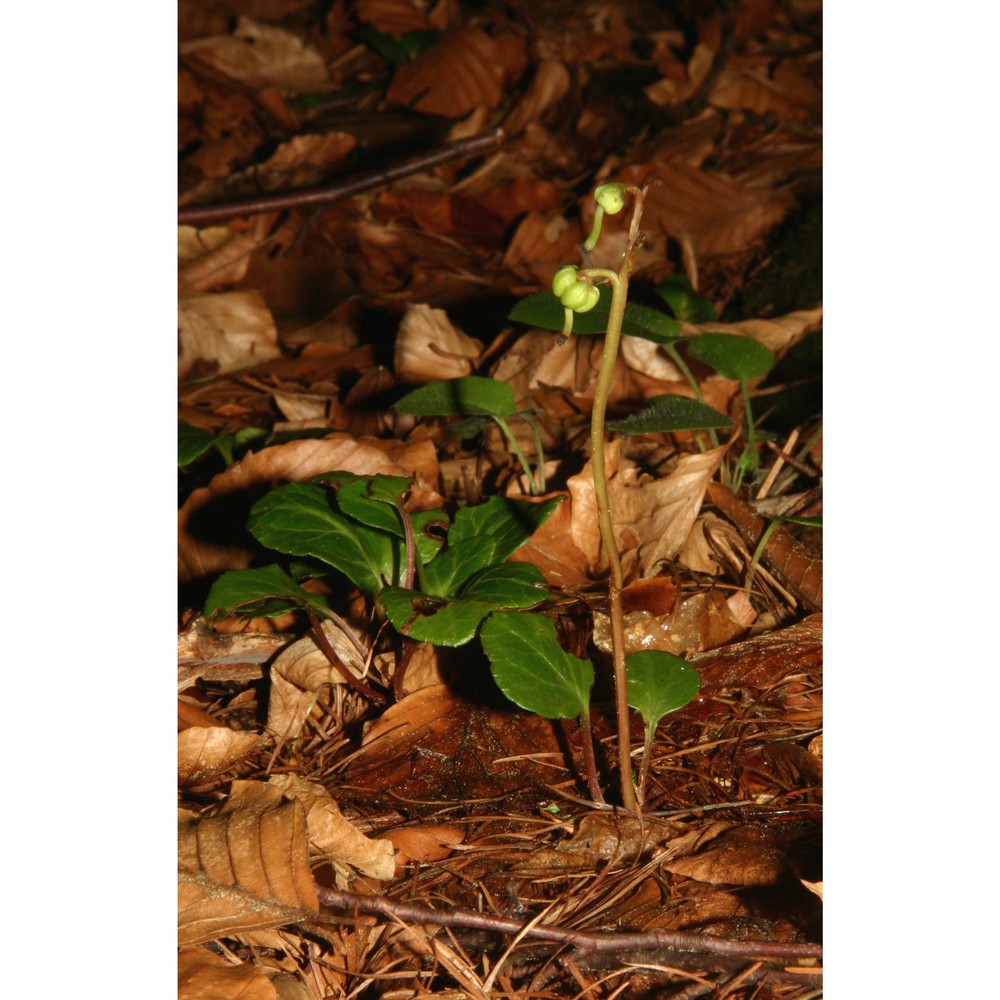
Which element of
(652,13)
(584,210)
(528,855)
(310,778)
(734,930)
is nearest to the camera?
(734,930)

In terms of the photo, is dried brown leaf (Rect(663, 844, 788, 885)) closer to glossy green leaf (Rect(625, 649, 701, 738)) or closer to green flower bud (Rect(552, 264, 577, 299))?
glossy green leaf (Rect(625, 649, 701, 738))

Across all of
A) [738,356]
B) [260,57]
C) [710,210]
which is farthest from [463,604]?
[260,57]

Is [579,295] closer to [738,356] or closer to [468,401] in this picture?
[468,401]

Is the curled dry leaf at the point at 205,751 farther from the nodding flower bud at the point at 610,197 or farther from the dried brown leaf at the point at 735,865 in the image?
the nodding flower bud at the point at 610,197

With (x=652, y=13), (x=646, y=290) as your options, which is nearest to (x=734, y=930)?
(x=646, y=290)

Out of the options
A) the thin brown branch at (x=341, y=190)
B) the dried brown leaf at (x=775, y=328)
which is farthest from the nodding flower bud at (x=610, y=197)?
the thin brown branch at (x=341, y=190)

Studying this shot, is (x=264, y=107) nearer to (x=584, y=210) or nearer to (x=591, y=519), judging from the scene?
(x=584, y=210)
